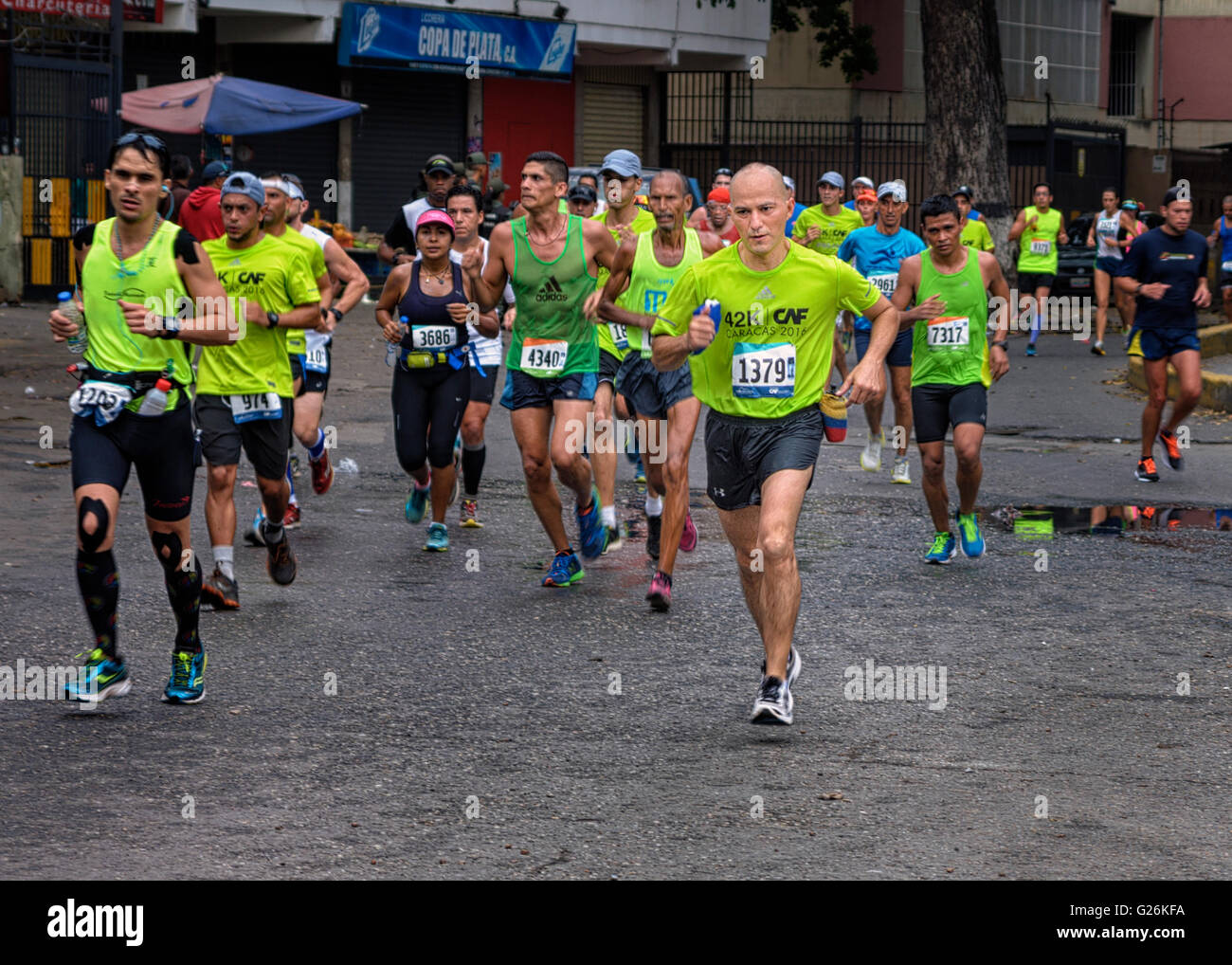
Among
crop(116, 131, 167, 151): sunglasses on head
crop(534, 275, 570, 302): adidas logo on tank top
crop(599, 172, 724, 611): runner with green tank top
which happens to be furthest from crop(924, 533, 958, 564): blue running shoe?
crop(116, 131, 167, 151): sunglasses on head

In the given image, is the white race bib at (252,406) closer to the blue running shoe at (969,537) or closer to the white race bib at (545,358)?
the white race bib at (545,358)

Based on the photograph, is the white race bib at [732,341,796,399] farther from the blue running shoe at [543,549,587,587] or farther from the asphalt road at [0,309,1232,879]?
the blue running shoe at [543,549,587,587]

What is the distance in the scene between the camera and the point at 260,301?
895 centimetres

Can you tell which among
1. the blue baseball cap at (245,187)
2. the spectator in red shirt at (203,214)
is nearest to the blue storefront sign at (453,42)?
the spectator in red shirt at (203,214)

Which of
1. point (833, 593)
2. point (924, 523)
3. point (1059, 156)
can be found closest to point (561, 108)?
point (1059, 156)

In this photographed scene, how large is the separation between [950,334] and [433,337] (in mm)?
2722

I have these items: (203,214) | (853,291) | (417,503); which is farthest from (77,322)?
(203,214)

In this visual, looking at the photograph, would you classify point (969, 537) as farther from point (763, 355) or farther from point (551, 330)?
point (763, 355)

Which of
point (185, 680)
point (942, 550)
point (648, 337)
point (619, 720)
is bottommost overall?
point (619, 720)

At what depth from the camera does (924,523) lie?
1111cm

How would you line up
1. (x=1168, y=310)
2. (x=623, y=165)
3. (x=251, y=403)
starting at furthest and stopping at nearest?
(x=1168, y=310), (x=623, y=165), (x=251, y=403)

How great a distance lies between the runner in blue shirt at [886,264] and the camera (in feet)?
42.2

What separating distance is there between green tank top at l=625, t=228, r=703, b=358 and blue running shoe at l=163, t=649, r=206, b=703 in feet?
11.0
